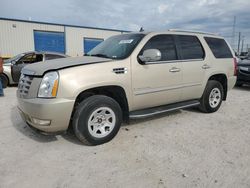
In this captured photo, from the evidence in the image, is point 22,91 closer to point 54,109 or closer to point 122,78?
point 54,109

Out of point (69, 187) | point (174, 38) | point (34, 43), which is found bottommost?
point (69, 187)

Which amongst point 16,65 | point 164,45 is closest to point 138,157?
point 164,45

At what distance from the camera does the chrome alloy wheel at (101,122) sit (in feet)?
10.7

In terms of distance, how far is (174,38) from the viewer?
4.24 m

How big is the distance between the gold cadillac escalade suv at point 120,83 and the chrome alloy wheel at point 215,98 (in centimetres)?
3

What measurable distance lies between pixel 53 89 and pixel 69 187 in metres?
1.30

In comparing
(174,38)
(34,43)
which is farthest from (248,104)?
(34,43)

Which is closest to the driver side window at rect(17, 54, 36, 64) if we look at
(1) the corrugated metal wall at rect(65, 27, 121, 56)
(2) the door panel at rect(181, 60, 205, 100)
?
(2) the door panel at rect(181, 60, 205, 100)

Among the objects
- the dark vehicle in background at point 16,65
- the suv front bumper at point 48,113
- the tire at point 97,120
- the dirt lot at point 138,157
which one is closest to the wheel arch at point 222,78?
the dirt lot at point 138,157

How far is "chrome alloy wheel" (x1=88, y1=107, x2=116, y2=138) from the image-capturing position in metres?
3.28

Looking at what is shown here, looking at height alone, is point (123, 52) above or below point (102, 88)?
above

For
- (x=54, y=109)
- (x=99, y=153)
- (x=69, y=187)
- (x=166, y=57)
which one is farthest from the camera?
(x=166, y=57)

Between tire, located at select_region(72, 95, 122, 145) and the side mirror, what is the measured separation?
913 millimetres

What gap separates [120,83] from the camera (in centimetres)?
339
